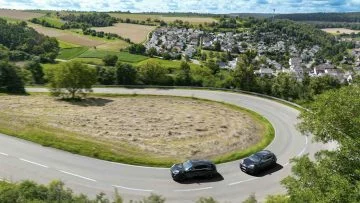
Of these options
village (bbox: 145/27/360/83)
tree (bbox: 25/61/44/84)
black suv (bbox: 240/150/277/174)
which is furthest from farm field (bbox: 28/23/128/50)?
black suv (bbox: 240/150/277/174)

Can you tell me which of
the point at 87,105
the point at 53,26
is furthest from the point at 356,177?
the point at 53,26

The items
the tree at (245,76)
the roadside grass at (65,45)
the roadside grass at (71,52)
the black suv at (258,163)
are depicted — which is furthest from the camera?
the roadside grass at (65,45)

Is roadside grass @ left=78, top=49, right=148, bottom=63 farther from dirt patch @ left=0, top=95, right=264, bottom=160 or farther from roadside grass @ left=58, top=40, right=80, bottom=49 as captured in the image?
dirt patch @ left=0, top=95, right=264, bottom=160

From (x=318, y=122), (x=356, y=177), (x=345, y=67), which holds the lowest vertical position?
(x=345, y=67)

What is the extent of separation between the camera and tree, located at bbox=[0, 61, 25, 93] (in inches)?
2228

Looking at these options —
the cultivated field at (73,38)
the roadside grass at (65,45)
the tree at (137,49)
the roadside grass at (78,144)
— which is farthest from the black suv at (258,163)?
the cultivated field at (73,38)

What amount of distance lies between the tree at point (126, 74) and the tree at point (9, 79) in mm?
15722

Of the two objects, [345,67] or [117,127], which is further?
[345,67]

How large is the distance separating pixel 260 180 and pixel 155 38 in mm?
135185

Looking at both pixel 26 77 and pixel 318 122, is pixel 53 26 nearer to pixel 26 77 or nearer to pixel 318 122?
pixel 26 77

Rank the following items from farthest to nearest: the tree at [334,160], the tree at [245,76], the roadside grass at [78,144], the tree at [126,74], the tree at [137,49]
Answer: the tree at [137,49] < the tree at [126,74] < the tree at [245,76] < the roadside grass at [78,144] < the tree at [334,160]

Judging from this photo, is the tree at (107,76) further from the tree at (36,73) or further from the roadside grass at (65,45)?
the roadside grass at (65,45)

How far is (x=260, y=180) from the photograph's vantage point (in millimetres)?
27234

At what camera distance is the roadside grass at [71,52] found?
A: 4195 inches
